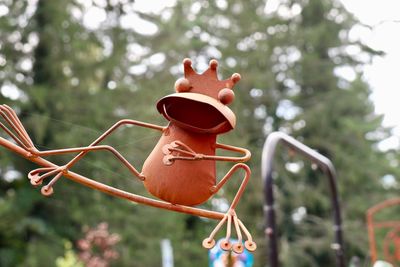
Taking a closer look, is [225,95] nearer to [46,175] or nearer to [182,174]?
[182,174]

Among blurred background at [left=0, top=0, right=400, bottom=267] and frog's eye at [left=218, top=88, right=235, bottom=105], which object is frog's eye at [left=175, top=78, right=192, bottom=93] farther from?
blurred background at [left=0, top=0, right=400, bottom=267]

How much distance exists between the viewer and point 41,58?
9.29m

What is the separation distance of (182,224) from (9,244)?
3.17 meters

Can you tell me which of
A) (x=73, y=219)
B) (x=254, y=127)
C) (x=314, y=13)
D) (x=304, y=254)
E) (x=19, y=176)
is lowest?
(x=304, y=254)

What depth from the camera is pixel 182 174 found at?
1.03 meters

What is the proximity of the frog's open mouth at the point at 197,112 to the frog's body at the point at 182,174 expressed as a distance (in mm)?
18

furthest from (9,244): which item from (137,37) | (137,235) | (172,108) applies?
(172,108)

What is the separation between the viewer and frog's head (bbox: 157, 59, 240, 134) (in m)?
1.04

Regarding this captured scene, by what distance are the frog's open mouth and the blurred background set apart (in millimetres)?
5694

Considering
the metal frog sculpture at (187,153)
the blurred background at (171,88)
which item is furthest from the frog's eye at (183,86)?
the blurred background at (171,88)

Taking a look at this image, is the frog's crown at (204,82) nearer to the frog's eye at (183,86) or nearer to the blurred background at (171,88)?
the frog's eye at (183,86)

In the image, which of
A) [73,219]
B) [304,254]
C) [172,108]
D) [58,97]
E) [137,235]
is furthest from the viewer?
[304,254]

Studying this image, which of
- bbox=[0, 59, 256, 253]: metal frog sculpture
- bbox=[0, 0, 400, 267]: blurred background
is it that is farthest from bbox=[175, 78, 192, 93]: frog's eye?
bbox=[0, 0, 400, 267]: blurred background

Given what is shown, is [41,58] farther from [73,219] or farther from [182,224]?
[182,224]
